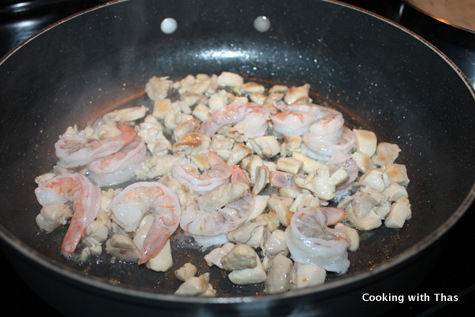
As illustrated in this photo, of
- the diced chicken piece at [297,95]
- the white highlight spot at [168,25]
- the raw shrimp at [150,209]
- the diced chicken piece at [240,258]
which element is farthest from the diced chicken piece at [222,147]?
the white highlight spot at [168,25]

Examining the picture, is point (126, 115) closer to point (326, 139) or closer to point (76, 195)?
point (76, 195)

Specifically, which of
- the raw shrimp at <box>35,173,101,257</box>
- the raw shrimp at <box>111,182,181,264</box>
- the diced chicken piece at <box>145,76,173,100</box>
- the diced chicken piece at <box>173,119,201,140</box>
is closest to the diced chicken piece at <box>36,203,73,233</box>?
the raw shrimp at <box>35,173,101,257</box>

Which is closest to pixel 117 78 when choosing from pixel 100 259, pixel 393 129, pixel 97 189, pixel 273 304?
pixel 97 189

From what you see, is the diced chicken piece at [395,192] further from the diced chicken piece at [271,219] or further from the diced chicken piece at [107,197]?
the diced chicken piece at [107,197]

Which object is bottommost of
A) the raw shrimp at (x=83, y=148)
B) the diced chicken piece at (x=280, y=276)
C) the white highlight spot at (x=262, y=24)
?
the diced chicken piece at (x=280, y=276)

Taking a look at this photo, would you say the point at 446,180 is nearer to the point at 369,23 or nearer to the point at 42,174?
the point at 369,23

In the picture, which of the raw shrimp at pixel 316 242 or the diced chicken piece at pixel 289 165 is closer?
the raw shrimp at pixel 316 242
